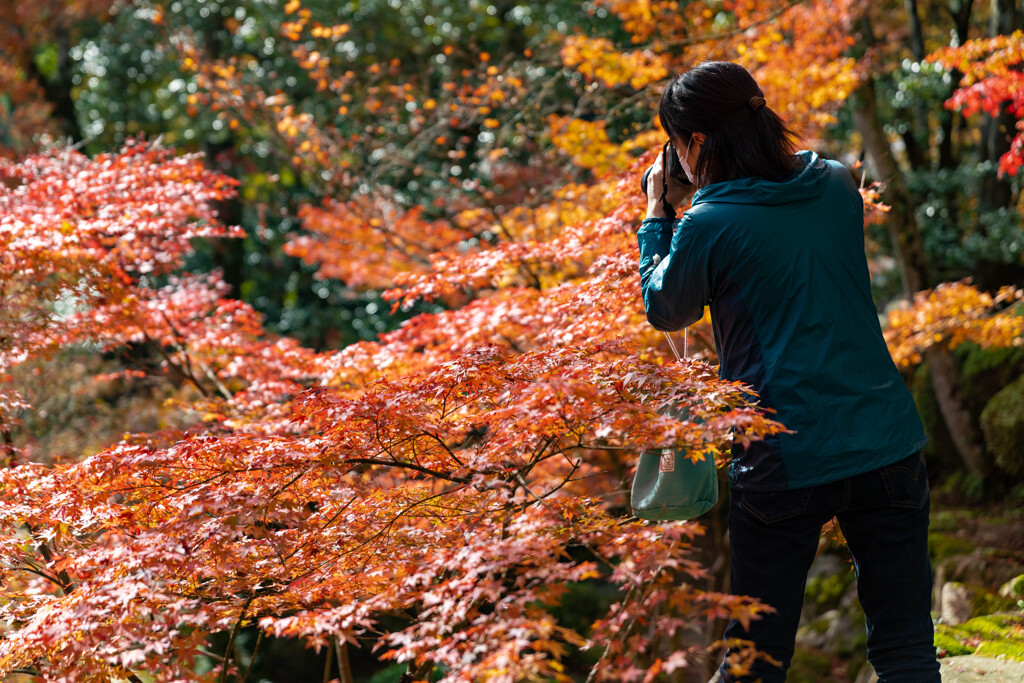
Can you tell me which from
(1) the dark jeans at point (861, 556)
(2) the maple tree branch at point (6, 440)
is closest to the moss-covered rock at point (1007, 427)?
(1) the dark jeans at point (861, 556)

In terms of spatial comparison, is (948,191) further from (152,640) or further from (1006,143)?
(152,640)

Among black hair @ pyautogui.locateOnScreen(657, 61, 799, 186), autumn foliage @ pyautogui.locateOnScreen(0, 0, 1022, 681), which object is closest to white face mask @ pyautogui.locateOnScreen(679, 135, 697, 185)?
black hair @ pyautogui.locateOnScreen(657, 61, 799, 186)

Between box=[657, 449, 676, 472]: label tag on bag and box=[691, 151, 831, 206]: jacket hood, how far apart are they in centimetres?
64

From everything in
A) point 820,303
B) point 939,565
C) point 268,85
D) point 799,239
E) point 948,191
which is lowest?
point 939,565

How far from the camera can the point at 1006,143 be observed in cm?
883

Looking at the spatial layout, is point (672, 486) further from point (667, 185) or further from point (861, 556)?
point (667, 185)

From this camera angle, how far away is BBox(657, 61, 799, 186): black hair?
1.97m

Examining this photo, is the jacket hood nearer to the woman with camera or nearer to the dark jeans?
the woman with camera

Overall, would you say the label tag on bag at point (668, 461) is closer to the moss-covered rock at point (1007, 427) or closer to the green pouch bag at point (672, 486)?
the green pouch bag at point (672, 486)

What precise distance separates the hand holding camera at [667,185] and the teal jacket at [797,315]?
212mm

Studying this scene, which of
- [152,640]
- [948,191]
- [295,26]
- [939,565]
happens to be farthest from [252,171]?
[152,640]

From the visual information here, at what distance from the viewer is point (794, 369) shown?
1849 mm

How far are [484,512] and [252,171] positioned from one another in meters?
11.3

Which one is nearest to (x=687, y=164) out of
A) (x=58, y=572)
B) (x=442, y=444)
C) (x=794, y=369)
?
(x=794, y=369)
